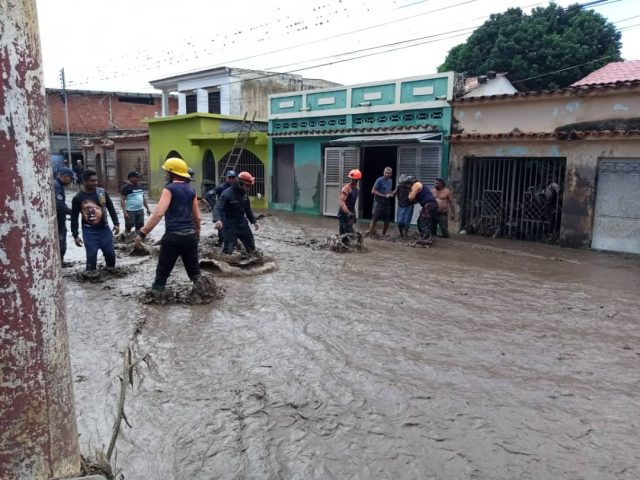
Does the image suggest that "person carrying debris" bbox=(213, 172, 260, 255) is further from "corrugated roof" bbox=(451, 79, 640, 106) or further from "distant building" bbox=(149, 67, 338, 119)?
"distant building" bbox=(149, 67, 338, 119)

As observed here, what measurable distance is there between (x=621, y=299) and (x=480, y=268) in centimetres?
228

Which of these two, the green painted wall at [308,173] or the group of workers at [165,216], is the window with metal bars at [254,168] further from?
the group of workers at [165,216]

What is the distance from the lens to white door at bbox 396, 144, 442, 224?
1328 centimetres

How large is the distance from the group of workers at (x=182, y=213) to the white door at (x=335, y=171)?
12.7ft

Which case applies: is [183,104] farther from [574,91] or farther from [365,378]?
[365,378]

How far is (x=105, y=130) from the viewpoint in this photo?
30484 mm

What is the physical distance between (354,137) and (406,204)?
4.38m

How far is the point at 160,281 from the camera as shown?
612cm

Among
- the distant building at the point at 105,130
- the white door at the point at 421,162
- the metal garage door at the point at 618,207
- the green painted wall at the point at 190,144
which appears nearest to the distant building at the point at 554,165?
the metal garage door at the point at 618,207

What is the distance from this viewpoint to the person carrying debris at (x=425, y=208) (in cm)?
1077

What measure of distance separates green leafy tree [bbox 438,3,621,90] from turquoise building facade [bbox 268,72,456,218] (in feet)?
35.6

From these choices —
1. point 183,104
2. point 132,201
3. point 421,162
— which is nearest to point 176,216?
point 132,201

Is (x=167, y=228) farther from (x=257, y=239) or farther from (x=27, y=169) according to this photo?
(x=257, y=239)

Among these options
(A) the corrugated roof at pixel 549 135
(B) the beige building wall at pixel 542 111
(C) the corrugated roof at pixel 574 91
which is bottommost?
(A) the corrugated roof at pixel 549 135
